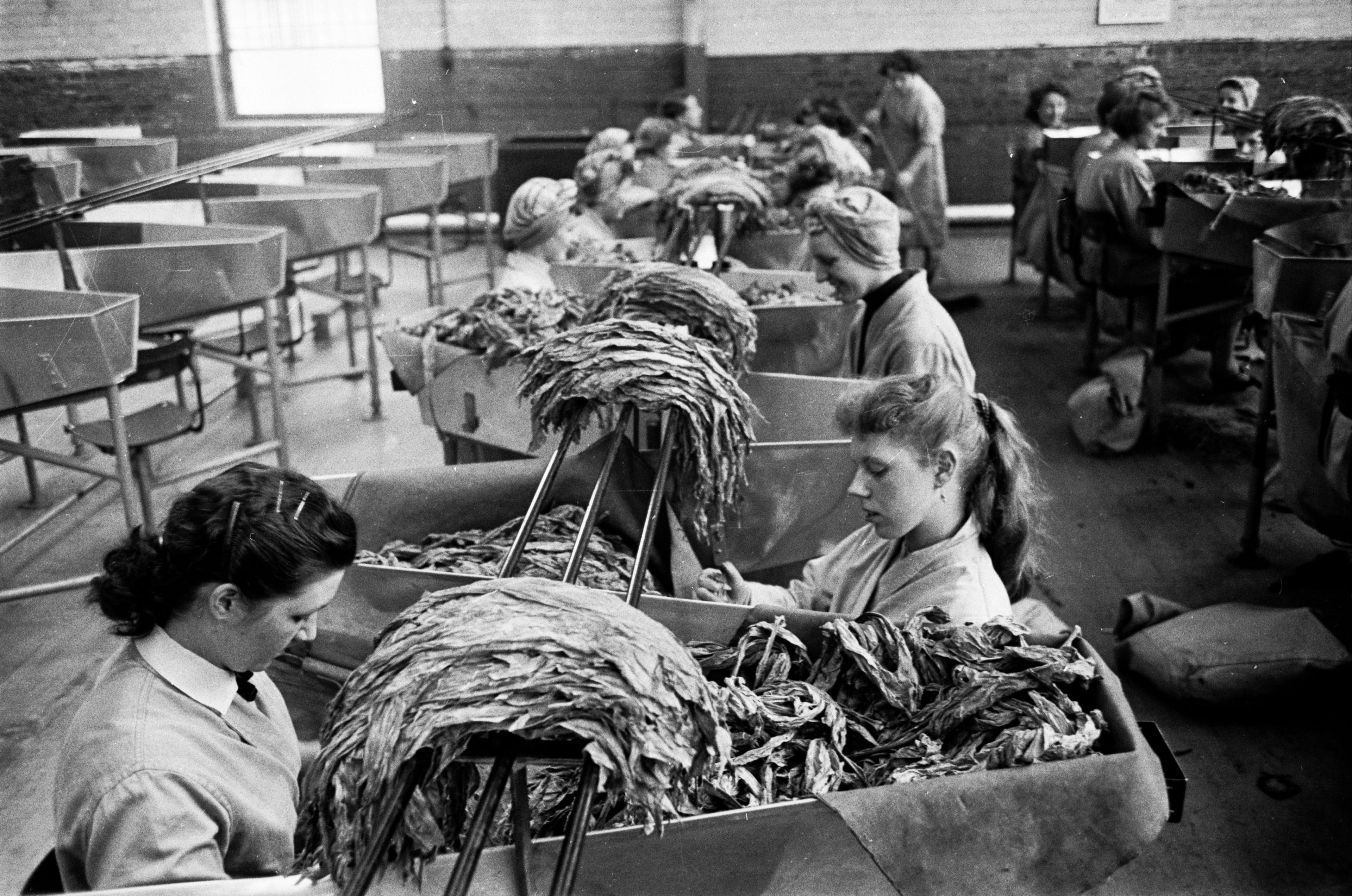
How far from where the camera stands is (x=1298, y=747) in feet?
11.8

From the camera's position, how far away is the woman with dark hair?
350 inches

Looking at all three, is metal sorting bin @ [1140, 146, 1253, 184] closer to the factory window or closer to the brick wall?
the brick wall

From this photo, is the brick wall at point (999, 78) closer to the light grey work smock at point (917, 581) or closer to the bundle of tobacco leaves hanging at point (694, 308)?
the bundle of tobacco leaves hanging at point (694, 308)

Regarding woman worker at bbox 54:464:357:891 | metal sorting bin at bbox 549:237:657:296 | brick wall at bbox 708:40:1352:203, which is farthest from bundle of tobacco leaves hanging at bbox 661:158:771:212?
woman worker at bbox 54:464:357:891

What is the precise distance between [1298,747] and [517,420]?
2681 millimetres

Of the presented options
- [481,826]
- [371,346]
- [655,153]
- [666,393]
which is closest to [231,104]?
[371,346]

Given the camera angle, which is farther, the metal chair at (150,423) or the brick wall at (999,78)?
the brick wall at (999,78)

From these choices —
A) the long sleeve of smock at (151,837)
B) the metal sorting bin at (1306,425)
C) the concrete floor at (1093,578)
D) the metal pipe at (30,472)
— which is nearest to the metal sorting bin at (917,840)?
the long sleeve of smock at (151,837)

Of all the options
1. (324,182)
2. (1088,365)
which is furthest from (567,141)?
(1088,365)

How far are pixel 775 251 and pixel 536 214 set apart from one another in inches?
51.8

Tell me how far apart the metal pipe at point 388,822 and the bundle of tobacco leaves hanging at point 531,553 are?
54.6 inches

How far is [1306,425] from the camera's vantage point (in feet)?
13.8

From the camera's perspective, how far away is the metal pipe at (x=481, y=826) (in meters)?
1.17

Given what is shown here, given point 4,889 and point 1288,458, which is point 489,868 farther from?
Result: point 1288,458
